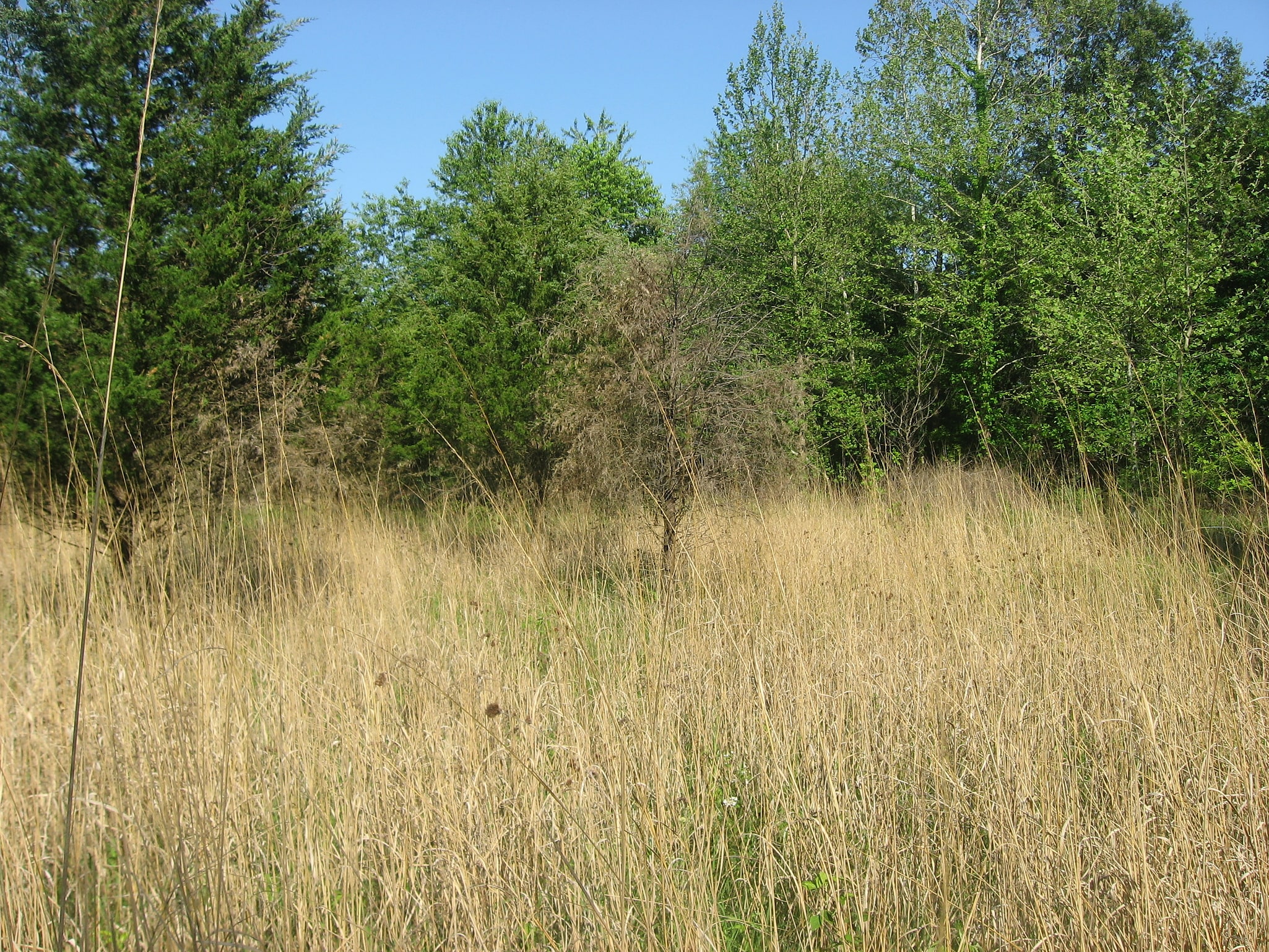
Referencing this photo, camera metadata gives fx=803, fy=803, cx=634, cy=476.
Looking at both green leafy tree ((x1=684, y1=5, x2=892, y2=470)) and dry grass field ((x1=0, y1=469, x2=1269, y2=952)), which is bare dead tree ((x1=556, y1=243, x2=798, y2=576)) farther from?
green leafy tree ((x1=684, y1=5, x2=892, y2=470))

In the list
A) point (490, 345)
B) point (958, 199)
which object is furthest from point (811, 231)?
point (490, 345)

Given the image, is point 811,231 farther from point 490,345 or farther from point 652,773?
point 652,773

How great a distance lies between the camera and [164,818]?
2.05 meters

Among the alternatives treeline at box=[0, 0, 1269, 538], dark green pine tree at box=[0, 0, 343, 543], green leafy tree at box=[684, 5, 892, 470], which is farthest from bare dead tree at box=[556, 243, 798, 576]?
green leafy tree at box=[684, 5, 892, 470]

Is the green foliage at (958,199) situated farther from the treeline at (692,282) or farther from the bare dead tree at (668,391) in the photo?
the bare dead tree at (668,391)

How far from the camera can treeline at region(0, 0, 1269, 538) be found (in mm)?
4535

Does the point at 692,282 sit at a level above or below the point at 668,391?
above

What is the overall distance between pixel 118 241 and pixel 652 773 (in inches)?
162

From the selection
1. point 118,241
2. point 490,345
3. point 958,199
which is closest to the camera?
point 118,241

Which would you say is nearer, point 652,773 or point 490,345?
point 652,773

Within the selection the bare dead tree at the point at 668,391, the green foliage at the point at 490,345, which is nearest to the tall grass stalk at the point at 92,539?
the bare dead tree at the point at 668,391

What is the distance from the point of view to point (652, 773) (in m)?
2.37

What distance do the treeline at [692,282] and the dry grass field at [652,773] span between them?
0.84m

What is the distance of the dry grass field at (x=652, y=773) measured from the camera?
1897mm
